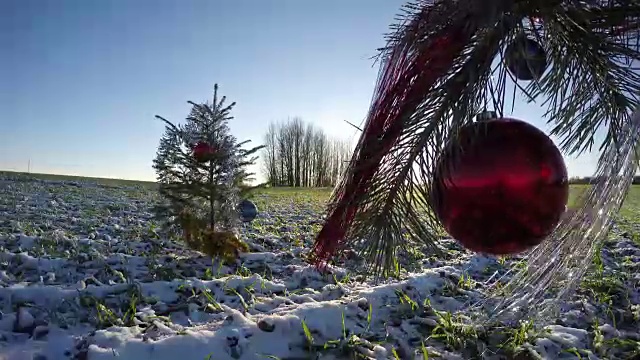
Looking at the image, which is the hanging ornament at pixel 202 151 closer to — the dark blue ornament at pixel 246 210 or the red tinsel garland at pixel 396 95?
the dark blue ornament at pixel 246 210

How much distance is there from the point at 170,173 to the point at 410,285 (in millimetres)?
2590

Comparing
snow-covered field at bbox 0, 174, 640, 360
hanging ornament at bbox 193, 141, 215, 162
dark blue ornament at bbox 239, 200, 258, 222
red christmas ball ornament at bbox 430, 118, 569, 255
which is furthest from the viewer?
dark blue ornament at bbox 239, 200, 258, 222

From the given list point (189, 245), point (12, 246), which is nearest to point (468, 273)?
point (189, 245)

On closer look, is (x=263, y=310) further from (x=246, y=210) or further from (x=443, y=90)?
(x=443, y=90)

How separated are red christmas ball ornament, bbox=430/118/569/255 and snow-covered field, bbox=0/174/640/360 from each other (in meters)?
0.28

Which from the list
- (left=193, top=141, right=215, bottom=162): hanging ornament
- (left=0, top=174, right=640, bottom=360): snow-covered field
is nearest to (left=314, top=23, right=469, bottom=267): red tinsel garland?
(left=0, top=174, right=640, bottom=360): snow-covered field

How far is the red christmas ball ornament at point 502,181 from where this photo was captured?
72 centimetres

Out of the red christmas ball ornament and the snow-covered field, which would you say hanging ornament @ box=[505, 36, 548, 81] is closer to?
the red christmas ball ornament

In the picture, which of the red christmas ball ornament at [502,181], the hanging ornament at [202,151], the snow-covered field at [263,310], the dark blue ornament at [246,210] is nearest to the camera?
the red christmas ball ornament at [502,181]

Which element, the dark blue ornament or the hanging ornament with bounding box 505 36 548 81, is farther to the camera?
the dark blue ornament

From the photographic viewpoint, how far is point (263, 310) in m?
2.79

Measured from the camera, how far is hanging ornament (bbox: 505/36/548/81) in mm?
740

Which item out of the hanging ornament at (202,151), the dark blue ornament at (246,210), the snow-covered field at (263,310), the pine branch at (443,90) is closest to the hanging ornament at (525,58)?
the pine branch at (443,90)

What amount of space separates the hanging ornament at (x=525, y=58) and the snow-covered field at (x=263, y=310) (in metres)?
0.47
